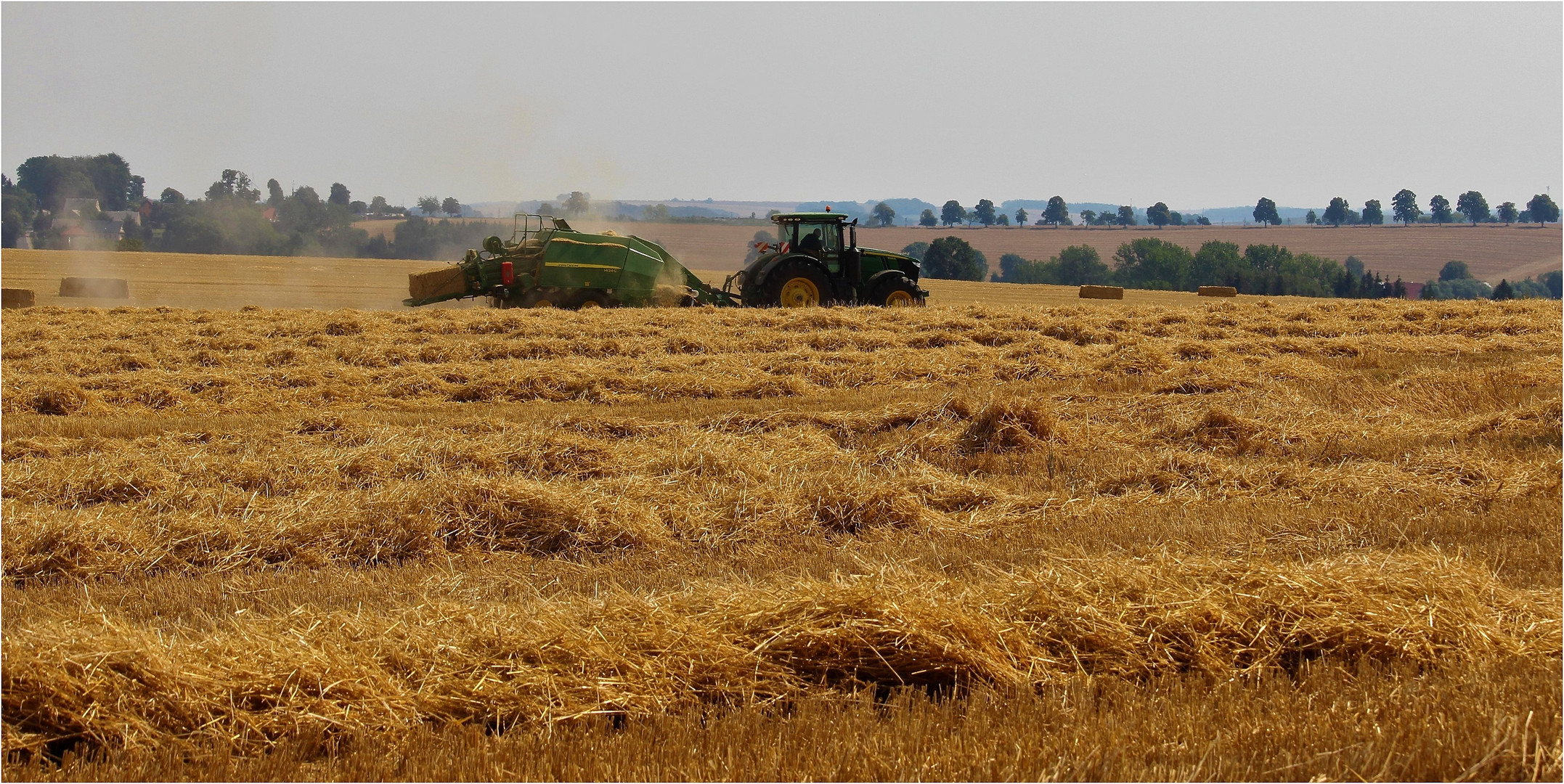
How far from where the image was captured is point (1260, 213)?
99.6 m

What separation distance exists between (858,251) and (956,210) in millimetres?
84549

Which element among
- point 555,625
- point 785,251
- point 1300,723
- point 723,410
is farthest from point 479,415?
point 785,251

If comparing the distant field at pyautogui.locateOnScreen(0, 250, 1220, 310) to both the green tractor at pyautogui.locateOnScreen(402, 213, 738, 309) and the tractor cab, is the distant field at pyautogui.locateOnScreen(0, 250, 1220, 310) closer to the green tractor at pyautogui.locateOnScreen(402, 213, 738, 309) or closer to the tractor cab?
the green tractor at pyautogui.locateOnScreen(402, 213, 738, 309)

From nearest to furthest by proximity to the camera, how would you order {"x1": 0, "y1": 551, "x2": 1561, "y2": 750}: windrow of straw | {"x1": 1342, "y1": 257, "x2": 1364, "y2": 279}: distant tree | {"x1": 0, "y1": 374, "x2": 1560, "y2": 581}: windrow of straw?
1. {"x1": 0, "y1": 551, "x2": 1561, "y2": 750}: windrow of straw
2. {"x1": 0, "y1": 374, "x2": 1560, "y2": 581}: windrow of straw
3. {"x1": 1342, "y1": 257, "x2": 1364, "y2": 279}: distant tree

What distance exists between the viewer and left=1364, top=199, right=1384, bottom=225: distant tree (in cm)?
9562

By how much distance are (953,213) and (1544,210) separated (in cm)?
4336

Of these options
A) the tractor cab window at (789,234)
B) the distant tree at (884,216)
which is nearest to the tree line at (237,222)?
the tractor cab window at (789,234)

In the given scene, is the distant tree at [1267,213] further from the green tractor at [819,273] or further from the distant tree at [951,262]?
the green tractor at [819,273]

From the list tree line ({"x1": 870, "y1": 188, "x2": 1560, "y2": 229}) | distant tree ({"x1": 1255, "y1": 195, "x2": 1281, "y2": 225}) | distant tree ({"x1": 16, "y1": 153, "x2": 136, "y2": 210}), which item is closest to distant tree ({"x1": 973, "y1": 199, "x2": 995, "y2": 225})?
tree line ({"x1": 870, "y1": 188, "x2": 1560, "y2": 229})

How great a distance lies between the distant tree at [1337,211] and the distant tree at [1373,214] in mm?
1510

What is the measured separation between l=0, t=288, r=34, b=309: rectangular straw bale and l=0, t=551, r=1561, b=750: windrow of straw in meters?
21.4

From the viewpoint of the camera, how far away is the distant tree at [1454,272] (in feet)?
201

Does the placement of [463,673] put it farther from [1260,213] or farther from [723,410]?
[1260,213]

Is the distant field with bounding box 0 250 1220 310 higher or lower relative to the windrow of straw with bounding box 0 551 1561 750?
higher
